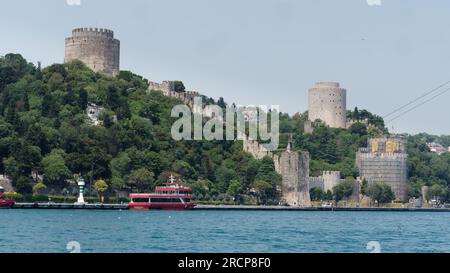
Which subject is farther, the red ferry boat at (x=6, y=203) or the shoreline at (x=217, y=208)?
the shoreline at (x=217, y=208)

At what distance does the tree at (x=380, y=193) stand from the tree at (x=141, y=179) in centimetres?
2807

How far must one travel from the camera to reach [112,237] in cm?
3253

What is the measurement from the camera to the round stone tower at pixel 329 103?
384 feet

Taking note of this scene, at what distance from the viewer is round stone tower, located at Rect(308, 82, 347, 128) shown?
384 feet

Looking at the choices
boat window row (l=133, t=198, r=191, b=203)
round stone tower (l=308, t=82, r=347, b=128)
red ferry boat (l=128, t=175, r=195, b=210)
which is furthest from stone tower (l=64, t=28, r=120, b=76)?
round stone tower (l=308, t=82, r=347, b=128)

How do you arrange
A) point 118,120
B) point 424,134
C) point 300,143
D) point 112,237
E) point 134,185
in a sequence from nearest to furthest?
point 112,237
point 134,185
point 118,120
point 300,143
point 424,134

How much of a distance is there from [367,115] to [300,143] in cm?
2085

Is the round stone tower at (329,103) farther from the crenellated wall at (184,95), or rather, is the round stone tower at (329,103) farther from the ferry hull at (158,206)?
the ferry hull at (158,206)

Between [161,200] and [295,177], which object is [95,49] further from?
[161,200]

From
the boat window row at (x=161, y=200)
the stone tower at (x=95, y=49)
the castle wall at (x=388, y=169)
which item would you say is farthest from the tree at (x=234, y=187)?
the castle wall at (x=388, y=169)

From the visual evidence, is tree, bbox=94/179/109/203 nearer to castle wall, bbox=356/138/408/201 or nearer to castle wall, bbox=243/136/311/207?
castle wall, bbox=243/136/311/207

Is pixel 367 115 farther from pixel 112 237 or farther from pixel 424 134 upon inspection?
pixel 112 237

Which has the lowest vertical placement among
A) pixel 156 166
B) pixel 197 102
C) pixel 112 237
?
pixel 112 237
